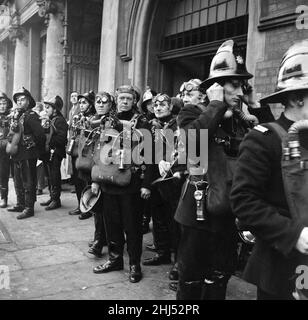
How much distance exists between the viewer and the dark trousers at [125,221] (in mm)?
4062

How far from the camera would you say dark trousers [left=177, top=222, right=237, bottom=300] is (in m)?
2.77

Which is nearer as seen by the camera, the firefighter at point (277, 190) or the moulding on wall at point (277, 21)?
the firefighter at point (277, 190)

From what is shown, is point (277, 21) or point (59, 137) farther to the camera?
point (59, 137)

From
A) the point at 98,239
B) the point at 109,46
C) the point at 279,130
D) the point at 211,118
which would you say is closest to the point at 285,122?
the point at 279,130

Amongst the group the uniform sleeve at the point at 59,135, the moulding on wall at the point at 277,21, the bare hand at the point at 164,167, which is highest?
the moulding on wall at the point at 277,21

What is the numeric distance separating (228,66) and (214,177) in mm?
780

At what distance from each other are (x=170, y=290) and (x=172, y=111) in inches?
84.1

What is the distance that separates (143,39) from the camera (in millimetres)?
8547

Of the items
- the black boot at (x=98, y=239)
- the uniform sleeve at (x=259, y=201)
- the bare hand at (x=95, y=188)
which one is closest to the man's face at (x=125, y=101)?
the bare hand at (x=95, y=188)

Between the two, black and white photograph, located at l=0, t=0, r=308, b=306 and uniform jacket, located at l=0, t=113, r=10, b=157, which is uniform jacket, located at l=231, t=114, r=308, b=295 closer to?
black and white photograph, located at l=0, t=0, r=308, b=306

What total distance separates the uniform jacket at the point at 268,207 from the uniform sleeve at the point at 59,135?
223 inches

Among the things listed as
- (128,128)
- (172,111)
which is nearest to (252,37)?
(172,111)

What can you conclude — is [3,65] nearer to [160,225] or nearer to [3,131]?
[3,131]

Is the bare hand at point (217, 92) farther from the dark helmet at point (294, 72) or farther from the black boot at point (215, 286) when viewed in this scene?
the black boot at point (215, 286)
